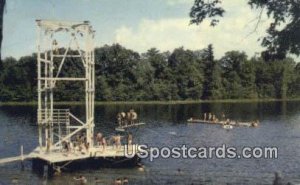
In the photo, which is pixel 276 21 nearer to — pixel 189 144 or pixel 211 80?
pixel 189 144

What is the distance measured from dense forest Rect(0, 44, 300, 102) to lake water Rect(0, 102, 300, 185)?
2773 cm

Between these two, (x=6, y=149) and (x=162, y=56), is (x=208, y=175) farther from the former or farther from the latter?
(x=162, y=56)

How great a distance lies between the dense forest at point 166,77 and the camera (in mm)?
131875

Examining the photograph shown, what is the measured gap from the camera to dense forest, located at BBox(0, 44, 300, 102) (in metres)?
132

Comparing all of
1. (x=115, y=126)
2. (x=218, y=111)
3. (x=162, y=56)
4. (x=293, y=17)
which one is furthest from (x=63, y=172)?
(x=162, y=56)

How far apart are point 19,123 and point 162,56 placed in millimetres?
69356

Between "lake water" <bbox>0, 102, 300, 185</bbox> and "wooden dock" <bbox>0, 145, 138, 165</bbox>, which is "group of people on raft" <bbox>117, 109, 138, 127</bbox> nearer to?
"lake water" <bbox>0, 102, 300, 185</bbox>

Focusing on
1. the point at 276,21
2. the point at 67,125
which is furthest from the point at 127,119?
the point at 276,21

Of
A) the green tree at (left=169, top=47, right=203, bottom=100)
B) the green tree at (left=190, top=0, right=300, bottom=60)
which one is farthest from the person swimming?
the green tree at (left=169, top=47, right=203, bottom=100)

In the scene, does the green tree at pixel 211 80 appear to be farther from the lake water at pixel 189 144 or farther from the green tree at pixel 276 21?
the green tree at pixel 276 21

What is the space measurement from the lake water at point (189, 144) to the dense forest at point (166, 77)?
2773 centimetres

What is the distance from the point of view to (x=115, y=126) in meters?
78.8

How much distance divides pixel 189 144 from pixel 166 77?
85.1m

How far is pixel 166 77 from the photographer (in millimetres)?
143375
